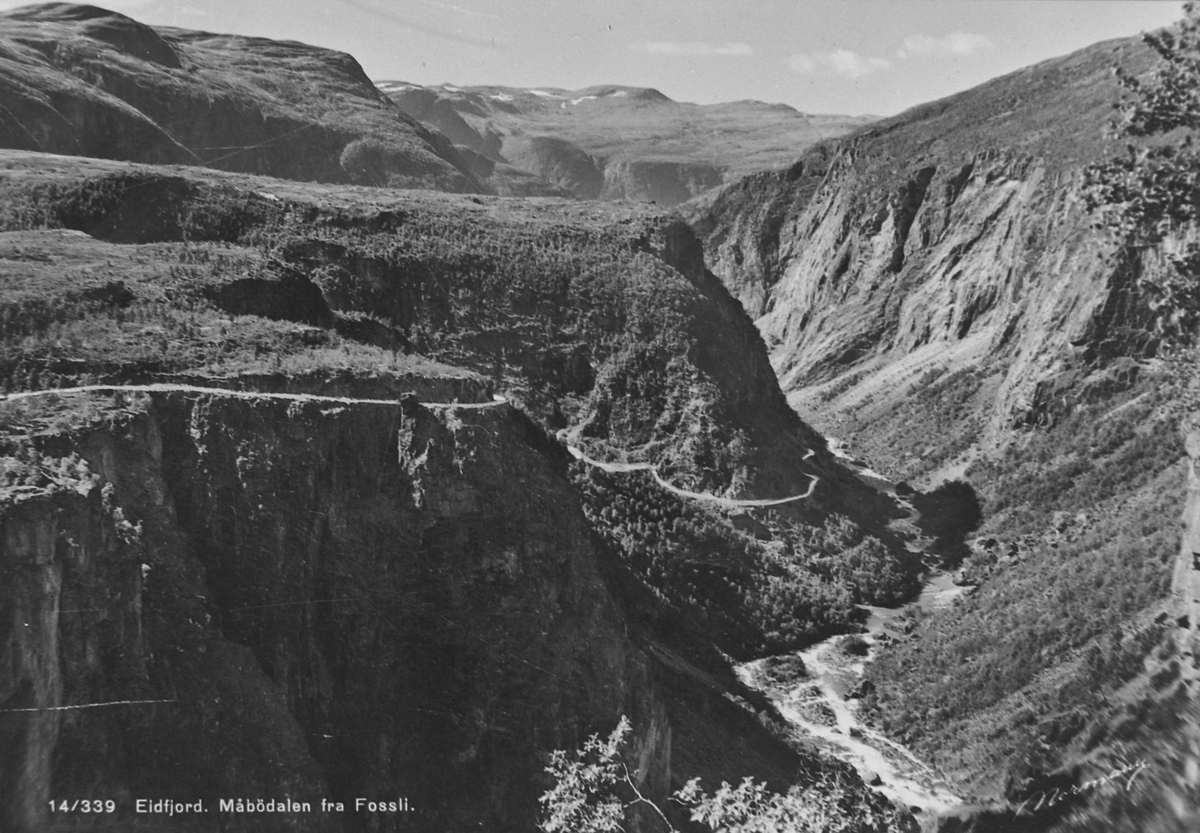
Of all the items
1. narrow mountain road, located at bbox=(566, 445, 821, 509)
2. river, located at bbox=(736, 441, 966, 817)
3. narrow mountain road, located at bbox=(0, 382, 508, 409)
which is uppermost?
narrow mountain road, located at bbox=(0, 382, 508, 409)

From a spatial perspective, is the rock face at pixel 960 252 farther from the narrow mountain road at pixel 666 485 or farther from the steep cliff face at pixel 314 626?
the steep cliff face at pixel 314 626

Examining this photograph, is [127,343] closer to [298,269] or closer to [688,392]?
[298,269]

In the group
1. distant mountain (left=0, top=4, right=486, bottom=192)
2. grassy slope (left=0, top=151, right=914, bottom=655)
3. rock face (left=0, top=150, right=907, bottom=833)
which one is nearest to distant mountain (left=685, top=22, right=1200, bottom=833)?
grassy slope (left=0, top=151, right=914, bottom=655)
